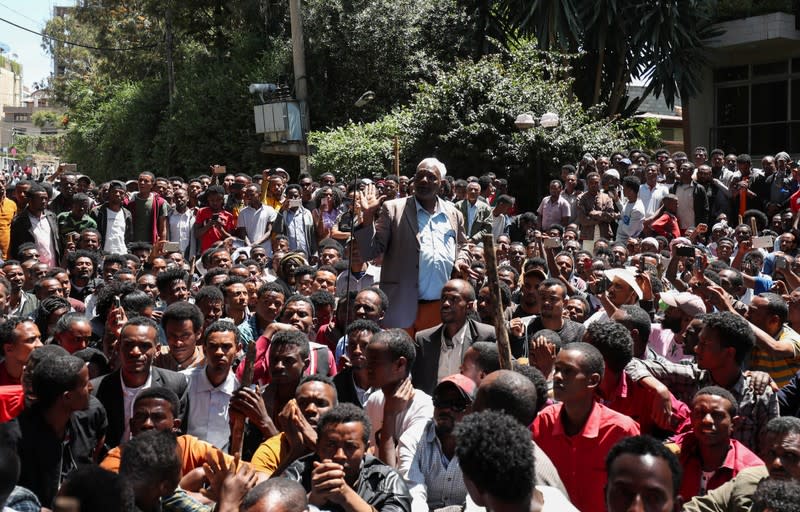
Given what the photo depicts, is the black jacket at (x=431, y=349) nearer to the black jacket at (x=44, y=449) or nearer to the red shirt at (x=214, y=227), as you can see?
the black jacket at (x=44, y=449)

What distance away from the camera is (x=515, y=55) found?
20.4 meters

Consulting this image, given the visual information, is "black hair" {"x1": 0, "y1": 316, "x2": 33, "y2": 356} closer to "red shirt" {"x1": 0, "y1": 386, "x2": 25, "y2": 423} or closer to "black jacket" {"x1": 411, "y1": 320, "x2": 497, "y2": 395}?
"red shirt" {"x1": 0, "y1": 386, "x2": 25, "y2": 423}

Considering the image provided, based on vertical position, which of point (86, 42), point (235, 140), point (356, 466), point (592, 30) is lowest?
point (356, 466)

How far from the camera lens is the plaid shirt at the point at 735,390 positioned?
4812 millimetres

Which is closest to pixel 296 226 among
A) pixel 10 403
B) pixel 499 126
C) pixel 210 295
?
pixel 210 295

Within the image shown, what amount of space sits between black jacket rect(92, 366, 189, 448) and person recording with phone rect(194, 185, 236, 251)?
20.1 ft

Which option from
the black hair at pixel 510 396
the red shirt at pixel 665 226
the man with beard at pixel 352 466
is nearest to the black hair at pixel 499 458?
the black hair at pixel 510 396

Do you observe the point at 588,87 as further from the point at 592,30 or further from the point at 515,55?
the point at 515,55

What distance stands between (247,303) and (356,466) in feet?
13.2

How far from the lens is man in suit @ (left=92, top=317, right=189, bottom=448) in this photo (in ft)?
17.4

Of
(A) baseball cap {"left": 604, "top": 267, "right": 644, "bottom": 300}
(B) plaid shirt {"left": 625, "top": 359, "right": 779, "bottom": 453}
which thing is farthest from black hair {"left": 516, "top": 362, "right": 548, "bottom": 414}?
(A) baseball cap {"left": 604, "top": 267, "right": 644, "bottom": 300}

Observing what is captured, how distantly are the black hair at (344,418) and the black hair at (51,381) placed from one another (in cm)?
127

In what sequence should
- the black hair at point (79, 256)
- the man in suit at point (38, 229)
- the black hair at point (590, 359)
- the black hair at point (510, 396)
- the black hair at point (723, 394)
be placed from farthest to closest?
the man in suit at point (38, 229) < the black hair at point (79, 256) < the black hair at point (590, 359) < the black hair at point (723, 394) < the black hair at point (510, 396)

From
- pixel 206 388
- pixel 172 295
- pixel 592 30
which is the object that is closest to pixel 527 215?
pixel 172 295
